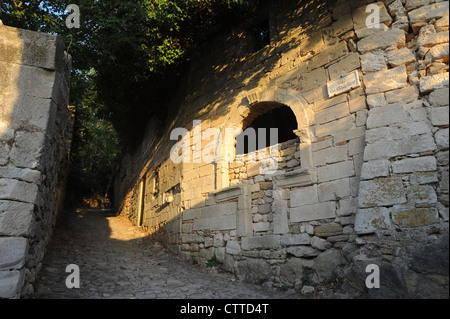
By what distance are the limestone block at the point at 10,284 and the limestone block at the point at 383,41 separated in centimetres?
492

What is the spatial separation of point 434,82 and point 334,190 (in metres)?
1.77

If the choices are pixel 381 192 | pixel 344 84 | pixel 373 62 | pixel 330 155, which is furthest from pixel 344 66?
pixel 381 192

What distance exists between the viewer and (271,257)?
4820 millimetres

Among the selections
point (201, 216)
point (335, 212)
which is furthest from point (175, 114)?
point (335, 212)

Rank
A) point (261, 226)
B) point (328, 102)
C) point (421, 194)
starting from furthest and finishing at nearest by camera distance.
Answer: point (261, 226)
point (328, 102)
point (421, 194)

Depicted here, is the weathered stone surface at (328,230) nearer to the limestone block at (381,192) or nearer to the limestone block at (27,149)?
the limestone block at (381,192)

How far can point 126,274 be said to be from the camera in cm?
519

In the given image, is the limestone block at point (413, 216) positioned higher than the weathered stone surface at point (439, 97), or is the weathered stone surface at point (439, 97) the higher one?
the weathered stone surface at point (439, 97)

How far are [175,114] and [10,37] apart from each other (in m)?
4.84

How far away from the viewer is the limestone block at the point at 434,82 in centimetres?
372

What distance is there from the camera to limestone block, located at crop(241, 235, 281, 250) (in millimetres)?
4824

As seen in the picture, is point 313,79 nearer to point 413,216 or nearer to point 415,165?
point 415,165

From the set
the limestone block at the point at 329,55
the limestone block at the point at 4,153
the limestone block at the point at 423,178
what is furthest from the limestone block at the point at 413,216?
the limestone block at the point at 4,153

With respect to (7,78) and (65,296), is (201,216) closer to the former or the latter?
(65,296)
